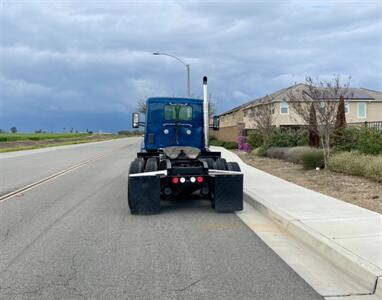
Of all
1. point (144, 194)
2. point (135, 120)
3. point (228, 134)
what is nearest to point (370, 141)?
point (135, 120)

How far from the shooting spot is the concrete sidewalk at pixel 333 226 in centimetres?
564

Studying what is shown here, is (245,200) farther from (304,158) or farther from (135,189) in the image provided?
(304,158)

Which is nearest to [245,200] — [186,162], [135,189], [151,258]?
[186,162]

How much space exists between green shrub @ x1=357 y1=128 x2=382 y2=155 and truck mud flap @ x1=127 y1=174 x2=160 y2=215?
30.7 ft

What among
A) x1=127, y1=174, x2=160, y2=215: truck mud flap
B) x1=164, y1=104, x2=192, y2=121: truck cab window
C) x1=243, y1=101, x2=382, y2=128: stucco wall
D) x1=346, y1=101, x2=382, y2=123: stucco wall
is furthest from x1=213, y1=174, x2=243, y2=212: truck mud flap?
x1=346, y1=101, x2=382, y2=123: stucco wall

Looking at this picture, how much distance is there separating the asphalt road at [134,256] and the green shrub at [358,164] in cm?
564

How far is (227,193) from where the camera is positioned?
10.3 metres

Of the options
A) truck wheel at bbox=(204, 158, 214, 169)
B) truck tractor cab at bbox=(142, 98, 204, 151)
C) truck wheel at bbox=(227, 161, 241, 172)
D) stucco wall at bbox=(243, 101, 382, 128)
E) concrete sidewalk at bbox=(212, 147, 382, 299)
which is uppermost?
stucco wall at bbox=(243, 101, 382, 128)

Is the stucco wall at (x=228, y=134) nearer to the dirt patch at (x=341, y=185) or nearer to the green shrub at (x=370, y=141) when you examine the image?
the green shrub at (x=370, y=141)

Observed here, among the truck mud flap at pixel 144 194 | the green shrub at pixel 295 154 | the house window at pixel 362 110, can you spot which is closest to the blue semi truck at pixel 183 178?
the truck mud flap at pixel 144 194

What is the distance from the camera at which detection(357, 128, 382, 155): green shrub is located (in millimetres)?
16469

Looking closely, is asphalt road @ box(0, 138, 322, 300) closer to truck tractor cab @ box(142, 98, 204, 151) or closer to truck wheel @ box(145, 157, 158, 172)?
truck wheel @ box(145, 157, 158, 172)

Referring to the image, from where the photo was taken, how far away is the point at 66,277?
229 inches

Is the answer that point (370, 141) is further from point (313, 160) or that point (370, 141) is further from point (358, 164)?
point (313, 160)
